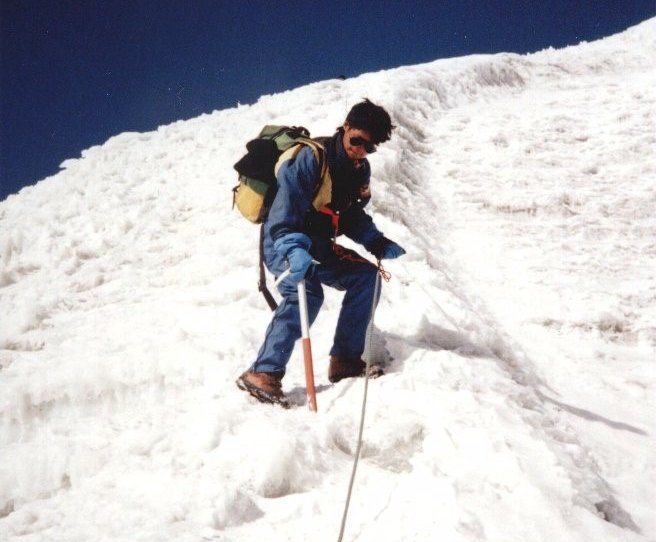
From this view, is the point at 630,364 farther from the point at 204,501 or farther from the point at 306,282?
the point at 204,501

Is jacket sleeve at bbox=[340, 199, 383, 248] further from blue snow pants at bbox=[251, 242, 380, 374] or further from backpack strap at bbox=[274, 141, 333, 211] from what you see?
backpack strap at bbox=[274, 141, 333, 211]

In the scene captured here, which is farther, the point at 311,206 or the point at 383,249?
the point at 383,249

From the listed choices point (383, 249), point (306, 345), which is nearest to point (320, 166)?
point (383, 249)

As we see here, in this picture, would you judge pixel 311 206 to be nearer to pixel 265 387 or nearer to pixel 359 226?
pixel 359 226

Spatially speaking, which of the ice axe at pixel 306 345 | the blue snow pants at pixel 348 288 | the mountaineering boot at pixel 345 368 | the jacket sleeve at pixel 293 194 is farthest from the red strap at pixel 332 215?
the mountaineering boot at pixel 345 368

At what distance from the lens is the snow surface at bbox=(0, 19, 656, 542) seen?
95.5 inches

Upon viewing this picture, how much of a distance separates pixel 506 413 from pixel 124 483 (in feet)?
7.62

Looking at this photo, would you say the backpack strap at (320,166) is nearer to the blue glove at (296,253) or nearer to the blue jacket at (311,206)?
the blue jacket at (311,206)

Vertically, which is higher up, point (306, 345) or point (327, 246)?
point (327, 246)

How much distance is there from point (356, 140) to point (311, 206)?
1.88 feet

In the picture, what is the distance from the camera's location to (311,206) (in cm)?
350

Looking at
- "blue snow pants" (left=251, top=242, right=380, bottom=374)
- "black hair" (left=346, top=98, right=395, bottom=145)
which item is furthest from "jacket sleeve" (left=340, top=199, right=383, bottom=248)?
"black hair" (left=346, top=98, right=395, bottom=145)

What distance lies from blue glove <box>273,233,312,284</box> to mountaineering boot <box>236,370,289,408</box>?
2.38ft

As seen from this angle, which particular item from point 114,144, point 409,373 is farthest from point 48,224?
point 409,373
